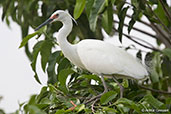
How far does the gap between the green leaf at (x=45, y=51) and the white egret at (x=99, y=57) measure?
118 mm

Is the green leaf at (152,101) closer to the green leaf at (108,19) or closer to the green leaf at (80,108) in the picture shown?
the green leaf at (80,108)

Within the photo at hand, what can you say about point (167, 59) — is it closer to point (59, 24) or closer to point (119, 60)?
point (119, 60)

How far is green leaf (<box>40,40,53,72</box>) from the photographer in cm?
195

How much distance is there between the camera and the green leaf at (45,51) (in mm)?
1951

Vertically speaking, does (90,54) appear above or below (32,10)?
below

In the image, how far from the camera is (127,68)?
5.96ft

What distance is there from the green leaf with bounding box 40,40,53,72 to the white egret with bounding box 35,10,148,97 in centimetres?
12

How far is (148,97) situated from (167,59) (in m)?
0.75

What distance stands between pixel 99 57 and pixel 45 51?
12.2 inches

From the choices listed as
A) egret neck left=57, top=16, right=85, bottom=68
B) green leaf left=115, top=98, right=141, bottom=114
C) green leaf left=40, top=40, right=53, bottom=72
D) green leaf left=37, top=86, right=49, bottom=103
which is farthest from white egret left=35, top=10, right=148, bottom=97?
green leaf left=115, top=98, right=141, bottom=114

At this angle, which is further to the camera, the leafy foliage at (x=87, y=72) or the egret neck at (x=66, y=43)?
the egret neck at (x=66, y=43)

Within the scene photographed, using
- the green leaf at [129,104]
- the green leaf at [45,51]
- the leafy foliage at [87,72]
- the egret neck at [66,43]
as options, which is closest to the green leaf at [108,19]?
the leafy foliage at [87,72]

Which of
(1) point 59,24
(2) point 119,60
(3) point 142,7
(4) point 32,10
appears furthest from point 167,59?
(4) point 32,10

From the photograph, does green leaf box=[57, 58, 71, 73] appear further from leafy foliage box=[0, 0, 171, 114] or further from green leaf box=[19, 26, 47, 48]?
green leaf box=[19, 26, 47, 48]
